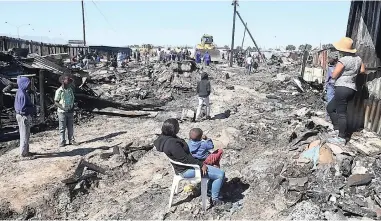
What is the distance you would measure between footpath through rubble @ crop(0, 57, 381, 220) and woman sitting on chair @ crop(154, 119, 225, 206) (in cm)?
46

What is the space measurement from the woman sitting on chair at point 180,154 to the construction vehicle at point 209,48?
32.7 meters

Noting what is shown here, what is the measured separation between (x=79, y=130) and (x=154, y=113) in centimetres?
297

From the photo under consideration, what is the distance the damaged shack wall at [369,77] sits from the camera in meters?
5.95

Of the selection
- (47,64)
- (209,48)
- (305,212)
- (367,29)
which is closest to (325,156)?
(305,212)

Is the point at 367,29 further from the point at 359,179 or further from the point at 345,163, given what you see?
the point at 359,179

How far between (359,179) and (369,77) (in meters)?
2.42

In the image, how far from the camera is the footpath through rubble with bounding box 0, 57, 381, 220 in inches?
183

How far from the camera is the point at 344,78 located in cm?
534

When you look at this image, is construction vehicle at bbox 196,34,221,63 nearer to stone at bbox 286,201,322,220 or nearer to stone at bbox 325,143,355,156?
stone at bbox 325,143,355,156

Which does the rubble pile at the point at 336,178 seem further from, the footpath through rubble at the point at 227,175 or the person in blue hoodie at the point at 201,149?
the person in blue hoodie at the point at 201,149

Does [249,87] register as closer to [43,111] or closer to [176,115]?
[176,115]

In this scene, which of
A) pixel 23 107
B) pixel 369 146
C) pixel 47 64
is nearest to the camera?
pixel 369 146

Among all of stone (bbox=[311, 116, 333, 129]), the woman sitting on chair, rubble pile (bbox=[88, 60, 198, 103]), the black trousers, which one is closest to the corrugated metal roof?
rubble pile (bbox=[88, 60, 198, 103])

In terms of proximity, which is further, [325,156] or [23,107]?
[23,107]
